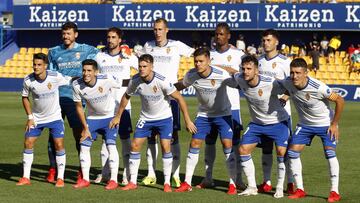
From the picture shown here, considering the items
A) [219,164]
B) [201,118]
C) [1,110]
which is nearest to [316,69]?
[1,110]

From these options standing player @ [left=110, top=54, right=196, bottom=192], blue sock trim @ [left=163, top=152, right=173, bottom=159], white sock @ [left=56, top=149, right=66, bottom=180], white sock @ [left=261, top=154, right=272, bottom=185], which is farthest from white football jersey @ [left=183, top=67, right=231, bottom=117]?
white sock @ [left=56, top=149, right=66, bottom=180]

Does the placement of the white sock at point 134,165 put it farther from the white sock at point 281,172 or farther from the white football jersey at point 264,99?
the white sock at point 281,172

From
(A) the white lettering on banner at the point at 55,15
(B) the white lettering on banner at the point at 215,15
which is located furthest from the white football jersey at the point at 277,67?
(A) the white lettering on banner at the point at 55,15

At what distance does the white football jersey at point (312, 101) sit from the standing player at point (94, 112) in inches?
103

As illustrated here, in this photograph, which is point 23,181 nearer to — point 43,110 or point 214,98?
point 43,110

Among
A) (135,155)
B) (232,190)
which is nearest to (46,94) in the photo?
(135,155)

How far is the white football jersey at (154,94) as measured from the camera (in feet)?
38.9

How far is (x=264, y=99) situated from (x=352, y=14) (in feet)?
87.4

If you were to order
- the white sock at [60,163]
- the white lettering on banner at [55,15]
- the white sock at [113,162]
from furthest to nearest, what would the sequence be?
the white lettering on banner at [55,15]
the white sock at [60,163]
the white sock at [113,162]

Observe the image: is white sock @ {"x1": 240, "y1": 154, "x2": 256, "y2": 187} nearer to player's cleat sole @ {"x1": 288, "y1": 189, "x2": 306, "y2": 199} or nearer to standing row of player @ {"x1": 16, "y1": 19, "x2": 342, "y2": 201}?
standing row of player @ {"x1": 16, "y1": 19, "x2": 342, "y2": 201}

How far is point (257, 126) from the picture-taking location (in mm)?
11602

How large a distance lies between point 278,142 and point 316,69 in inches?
1005

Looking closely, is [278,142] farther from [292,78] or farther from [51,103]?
[51,103]

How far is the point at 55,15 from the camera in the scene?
4284cm
